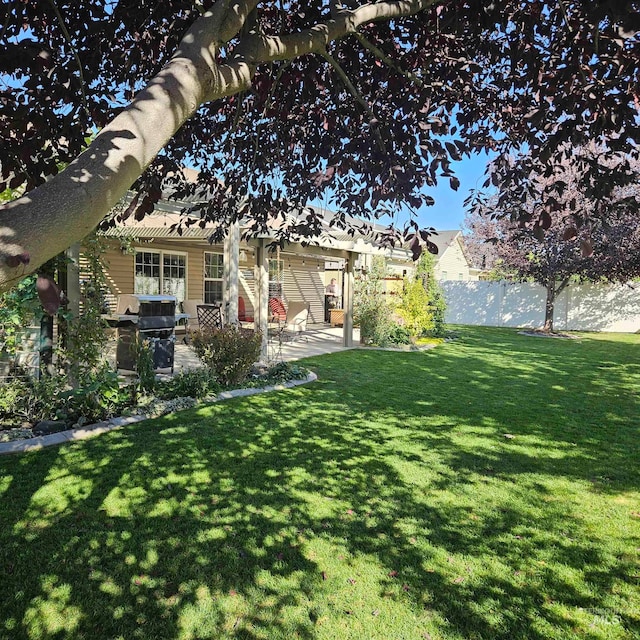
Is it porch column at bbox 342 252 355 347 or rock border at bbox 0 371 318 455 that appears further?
porch column at bbox 342 252 355 347

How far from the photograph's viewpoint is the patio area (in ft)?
30.7

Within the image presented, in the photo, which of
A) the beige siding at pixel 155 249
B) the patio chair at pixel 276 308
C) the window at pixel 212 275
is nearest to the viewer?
the beige siding at pixel 155 249

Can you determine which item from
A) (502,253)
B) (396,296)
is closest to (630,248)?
(502,253)

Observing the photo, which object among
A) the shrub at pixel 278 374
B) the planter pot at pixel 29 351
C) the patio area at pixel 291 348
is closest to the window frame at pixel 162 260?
the patio area at pixel 291 348

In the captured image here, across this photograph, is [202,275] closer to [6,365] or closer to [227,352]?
[227,352]

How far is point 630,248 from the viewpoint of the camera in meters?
16.1

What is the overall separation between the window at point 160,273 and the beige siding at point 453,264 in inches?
876

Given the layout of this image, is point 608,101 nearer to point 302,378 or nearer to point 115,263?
point 302,378

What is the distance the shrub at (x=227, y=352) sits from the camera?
7.02 meters

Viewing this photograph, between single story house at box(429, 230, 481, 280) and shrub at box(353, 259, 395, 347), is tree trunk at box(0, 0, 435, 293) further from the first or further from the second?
single story house at box(429, 230, 481, 280)

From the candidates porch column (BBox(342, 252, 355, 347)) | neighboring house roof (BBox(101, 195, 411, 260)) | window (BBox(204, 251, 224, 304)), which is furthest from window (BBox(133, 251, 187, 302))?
porch column (BBox(342, 252, 355, 347))

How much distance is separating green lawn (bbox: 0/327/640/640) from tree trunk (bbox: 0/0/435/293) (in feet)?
6.44

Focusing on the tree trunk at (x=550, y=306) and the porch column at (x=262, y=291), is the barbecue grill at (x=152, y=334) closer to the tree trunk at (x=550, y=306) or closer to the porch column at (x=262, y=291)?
the porch column at (x=262, y=291)

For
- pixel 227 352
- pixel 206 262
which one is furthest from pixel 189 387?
pixel 206 262
